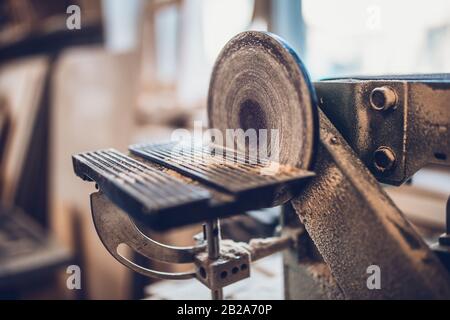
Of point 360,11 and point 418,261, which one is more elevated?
point 360,11

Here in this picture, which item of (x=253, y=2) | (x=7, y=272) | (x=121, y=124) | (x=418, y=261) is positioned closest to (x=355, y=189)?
(x=418, y=261)

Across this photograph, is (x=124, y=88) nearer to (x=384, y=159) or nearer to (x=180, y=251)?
(x=180, y=251)

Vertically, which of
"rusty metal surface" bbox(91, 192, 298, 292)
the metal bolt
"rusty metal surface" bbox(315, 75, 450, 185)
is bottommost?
"rusty metal surface" bbox(91, 192, 298, 292)

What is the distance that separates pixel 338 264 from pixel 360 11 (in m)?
1.25

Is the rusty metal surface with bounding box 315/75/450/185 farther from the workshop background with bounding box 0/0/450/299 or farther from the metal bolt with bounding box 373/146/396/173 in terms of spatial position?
the workshop background with bounding box 0/0/450/299

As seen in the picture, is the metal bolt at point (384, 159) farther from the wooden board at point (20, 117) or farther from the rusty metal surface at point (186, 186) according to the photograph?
the wooden board at point (20, 117)

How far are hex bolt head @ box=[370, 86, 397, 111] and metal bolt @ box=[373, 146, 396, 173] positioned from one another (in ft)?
0.26

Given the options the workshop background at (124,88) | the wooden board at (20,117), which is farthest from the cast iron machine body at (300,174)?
the wooden board at (20,117)

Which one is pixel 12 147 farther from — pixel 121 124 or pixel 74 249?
pixel 121 124

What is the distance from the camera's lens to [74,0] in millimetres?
3904

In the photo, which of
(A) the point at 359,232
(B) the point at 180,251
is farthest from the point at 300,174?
(B) the point at 180,251

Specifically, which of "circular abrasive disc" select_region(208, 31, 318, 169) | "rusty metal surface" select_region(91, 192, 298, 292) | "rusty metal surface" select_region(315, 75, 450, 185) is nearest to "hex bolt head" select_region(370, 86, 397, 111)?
"rusty metal surface" select_region(315, 75, 450, 185)

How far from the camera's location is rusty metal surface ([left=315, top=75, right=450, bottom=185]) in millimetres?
752

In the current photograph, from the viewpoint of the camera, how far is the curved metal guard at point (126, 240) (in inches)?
33.6
